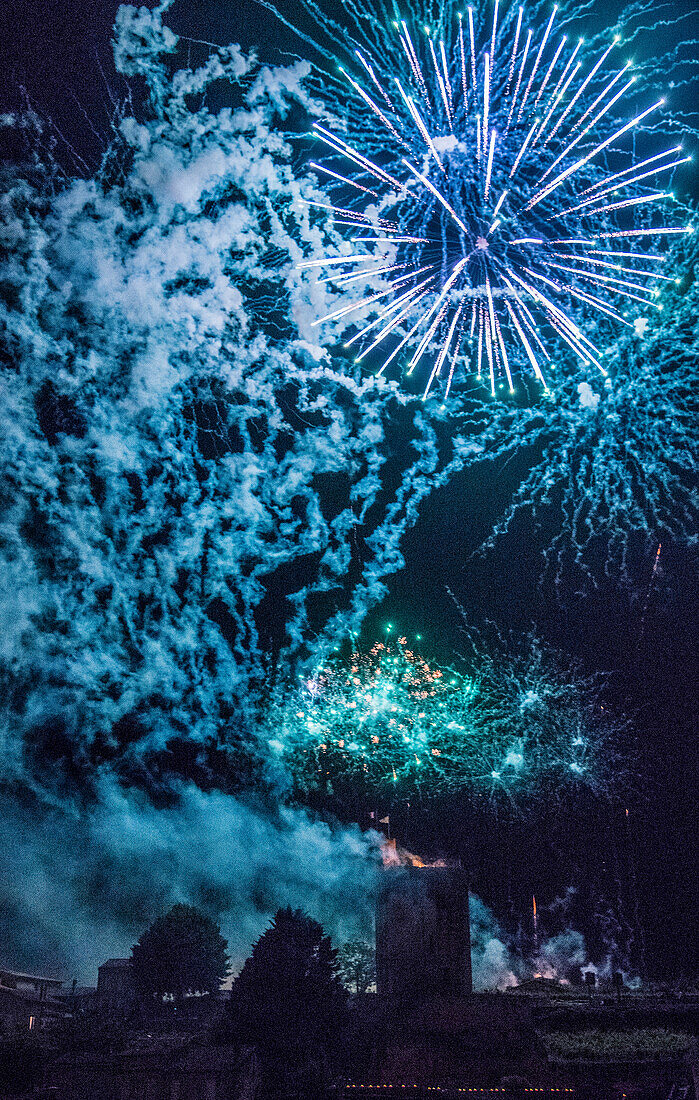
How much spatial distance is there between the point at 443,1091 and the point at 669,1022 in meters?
9.08

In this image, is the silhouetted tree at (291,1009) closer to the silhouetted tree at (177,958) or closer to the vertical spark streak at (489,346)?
the silhouetted tree at (177,958)

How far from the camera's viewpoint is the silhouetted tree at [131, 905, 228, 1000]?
32375 mm

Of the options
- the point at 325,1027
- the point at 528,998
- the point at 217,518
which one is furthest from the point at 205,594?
the point at 528,998

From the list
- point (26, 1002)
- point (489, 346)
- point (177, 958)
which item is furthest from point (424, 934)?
point (489, 346)

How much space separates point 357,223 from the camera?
42.6ft

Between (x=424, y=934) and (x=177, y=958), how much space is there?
11.3 meters

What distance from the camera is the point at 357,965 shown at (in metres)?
40.2

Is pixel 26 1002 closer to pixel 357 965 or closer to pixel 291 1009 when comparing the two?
pixel 291 1009

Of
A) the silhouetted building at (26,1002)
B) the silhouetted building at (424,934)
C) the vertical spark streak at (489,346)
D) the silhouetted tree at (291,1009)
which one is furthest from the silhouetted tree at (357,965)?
the vertical spark streak at (489,346)

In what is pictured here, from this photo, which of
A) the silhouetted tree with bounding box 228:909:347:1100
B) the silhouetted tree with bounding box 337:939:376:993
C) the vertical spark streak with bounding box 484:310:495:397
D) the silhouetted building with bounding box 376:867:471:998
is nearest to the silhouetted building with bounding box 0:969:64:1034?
the silhouetted tree with bounding box 228:909:347:1100

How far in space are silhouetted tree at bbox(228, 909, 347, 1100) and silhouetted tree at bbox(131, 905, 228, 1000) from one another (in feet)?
31.0

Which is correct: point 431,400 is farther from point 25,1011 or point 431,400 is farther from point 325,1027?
point 25,1011

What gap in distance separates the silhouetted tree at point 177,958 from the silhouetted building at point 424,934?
8.53m

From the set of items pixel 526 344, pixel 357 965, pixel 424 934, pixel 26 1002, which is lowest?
pixel 26 1002
